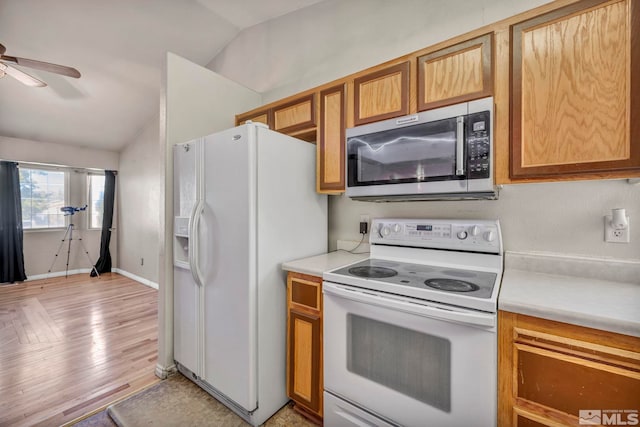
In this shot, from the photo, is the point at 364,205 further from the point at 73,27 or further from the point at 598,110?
the point at 73,27

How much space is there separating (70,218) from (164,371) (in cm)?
470

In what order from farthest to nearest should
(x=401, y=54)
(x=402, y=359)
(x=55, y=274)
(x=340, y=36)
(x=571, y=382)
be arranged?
1. (x=55, y=274)
2. (x=340, y=36)
3. (x=401, y=54)
4. (x=402, y=359)
5. (x=571, y=382)

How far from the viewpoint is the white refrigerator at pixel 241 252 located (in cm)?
150

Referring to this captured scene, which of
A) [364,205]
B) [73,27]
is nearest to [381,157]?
[364,205]

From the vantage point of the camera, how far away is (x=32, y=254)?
14.9 ft

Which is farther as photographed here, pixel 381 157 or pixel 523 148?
pixel 381 157

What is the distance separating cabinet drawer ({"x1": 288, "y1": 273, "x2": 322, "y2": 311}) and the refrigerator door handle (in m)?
0.61

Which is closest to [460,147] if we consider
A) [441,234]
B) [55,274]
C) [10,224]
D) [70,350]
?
[441,234]

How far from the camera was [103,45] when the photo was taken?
2.86 metres

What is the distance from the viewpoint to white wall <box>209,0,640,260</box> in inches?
50.7

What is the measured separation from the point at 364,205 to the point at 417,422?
4.29ft

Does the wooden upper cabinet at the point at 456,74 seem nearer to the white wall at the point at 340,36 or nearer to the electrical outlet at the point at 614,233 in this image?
the white wall at the point at 340,36

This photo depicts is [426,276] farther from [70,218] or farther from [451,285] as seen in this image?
[70,218]

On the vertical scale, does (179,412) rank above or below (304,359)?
below
